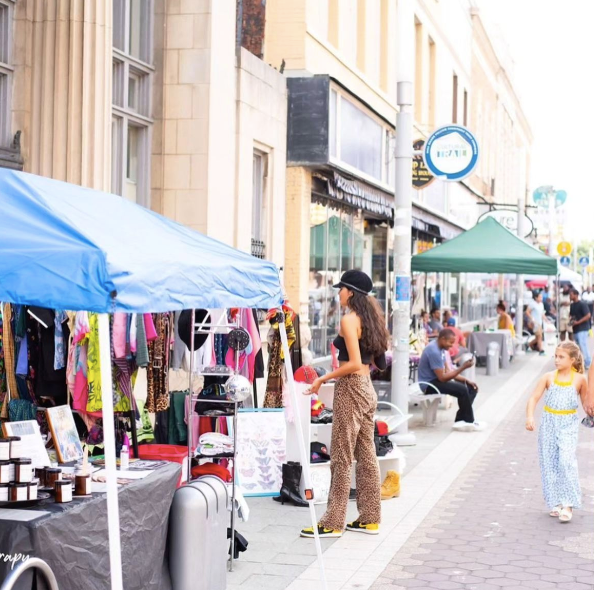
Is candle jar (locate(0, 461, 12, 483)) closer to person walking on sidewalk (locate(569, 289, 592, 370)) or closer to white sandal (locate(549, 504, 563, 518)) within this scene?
white sandal (locate(549, 504, 563, 518))

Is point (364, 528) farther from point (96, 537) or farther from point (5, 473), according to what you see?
point (5, 473)

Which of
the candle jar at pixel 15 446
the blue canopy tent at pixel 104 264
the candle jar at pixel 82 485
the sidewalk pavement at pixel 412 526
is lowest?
the sidewalk pavement at pixel 412 526

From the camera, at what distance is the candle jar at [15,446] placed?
5.49 meters

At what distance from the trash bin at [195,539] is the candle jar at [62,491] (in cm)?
99

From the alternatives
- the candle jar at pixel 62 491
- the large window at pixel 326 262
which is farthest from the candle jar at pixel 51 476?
the large window at pixel 326 262

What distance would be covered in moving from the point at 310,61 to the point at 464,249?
4944 millimetres

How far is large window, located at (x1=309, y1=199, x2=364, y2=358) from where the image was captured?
1738 centimetres

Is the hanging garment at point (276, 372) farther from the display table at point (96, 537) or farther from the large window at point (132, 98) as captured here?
the display table at point (96, 537)

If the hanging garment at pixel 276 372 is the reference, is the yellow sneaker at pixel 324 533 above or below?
below

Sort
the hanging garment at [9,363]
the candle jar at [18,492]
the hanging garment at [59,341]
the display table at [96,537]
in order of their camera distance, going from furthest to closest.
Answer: the hanging garment at [59,341] < the hanging garment at [9,363] < the candle jar at [18,492] < the display table at [96,537]

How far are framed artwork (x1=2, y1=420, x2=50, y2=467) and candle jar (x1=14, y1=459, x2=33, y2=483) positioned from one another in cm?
52

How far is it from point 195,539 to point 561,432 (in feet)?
13.2

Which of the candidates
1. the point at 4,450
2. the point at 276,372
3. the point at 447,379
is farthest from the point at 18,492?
the point at 447,379

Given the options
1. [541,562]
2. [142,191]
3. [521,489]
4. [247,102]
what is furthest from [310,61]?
[541,562]
